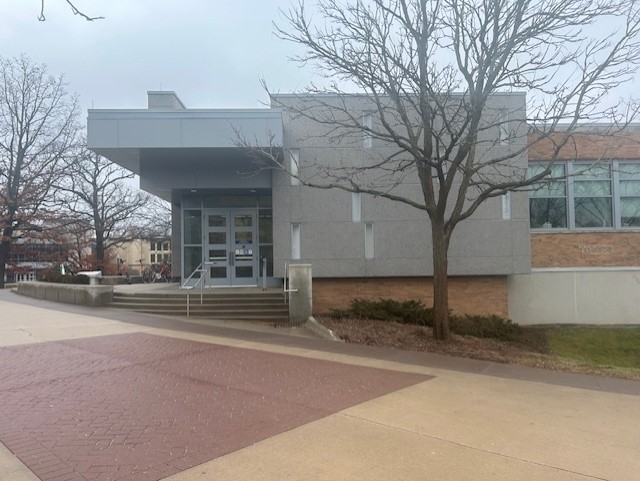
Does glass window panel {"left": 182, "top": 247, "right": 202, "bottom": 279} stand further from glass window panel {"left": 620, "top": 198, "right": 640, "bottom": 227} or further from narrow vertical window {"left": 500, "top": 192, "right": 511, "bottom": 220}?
glass window panel {"left": 620, "top": 198, "right": 640, "bottom": 227}

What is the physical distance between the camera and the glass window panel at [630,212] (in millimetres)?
17125

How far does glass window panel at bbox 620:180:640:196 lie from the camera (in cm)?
1717

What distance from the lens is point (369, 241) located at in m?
15.7

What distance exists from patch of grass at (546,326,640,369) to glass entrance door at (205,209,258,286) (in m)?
9.88

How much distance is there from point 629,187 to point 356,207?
931 cm

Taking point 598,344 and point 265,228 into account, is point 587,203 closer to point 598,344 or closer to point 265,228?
point 598,344

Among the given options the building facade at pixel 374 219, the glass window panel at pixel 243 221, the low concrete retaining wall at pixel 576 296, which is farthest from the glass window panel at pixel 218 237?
the low concrete retaining wall at pixel 576 296

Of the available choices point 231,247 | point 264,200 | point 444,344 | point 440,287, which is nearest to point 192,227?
point 231,247

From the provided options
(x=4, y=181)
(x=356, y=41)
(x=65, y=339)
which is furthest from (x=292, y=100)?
(x=4, y=181)

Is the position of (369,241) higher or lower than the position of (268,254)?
higher

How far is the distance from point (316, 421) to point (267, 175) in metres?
12.2

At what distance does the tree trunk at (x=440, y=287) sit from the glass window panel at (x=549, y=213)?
733 cm

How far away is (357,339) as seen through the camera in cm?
1088

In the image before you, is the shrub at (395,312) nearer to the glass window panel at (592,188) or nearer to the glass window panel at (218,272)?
the glass window panel at (218,272)
